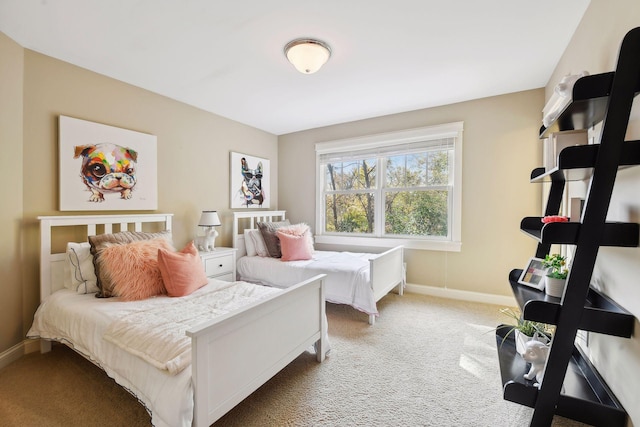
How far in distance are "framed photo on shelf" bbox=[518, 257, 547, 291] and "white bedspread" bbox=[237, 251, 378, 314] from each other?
1331 mm

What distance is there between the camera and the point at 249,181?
172 inches

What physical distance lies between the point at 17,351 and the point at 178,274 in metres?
1.41

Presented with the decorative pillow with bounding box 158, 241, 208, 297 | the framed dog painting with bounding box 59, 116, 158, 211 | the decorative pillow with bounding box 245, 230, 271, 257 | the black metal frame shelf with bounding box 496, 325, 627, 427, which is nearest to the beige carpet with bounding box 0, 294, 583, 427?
the black metal frame shelf with bounding box 496, 325, 627, 427

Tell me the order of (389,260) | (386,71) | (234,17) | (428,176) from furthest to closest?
1. (428,176)
2. (389,260)
3. (386,71)
4. (234,17)

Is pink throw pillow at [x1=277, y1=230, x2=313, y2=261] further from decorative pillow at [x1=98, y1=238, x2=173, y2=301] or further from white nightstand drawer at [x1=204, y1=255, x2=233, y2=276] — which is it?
decorative pillow at [x1=98, y1=238, x2=173, y2=301]

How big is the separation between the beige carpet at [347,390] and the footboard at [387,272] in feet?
1.61

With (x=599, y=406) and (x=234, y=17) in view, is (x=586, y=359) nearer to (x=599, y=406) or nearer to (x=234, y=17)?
(x=599, y=406)

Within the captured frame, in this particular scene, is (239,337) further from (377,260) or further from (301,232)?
(301,232)

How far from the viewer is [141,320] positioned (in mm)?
1693

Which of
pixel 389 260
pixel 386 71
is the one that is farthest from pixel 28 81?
pixel 389 260

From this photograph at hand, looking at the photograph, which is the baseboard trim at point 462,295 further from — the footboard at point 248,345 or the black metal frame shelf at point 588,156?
the black metal frame shelf at point 588,156

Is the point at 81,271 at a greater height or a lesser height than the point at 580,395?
greater

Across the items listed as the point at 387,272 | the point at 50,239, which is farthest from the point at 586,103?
the point at 50,239

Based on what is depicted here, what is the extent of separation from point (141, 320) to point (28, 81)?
7.14 feet
